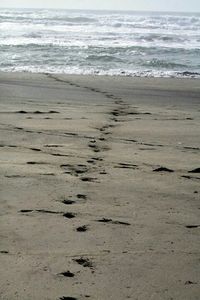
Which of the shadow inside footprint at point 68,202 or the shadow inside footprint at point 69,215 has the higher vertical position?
the shadow inside footprint at point 68,202

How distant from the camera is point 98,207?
3.18m

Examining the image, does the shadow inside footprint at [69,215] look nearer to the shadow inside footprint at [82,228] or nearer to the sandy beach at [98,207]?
the sandy beach at [98,207]

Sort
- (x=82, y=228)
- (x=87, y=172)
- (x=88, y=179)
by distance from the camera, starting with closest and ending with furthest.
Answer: (x=82, y=228)
(x=88, y=179)
(x=87, y=172)

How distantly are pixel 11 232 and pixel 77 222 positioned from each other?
43 cm

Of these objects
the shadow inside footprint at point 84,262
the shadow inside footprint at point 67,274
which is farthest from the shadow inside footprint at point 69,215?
→ the shadow inside footprint at point 67,274

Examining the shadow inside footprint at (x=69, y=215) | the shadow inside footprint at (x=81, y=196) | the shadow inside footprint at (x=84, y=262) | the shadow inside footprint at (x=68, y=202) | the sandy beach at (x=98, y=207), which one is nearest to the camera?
the sandy beach at (x=98, y=207)

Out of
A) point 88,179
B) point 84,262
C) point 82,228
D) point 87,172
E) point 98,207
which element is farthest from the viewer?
point 87,172

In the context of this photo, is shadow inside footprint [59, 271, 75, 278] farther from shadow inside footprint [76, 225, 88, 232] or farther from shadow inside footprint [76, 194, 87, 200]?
shadow inside footprint [76, 194, 87, 200]

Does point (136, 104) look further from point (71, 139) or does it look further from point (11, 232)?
point (11, 232)

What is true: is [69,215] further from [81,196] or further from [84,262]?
[84,262]

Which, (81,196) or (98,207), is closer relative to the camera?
(98,207)

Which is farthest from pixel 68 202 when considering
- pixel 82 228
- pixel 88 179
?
pixel 88 179

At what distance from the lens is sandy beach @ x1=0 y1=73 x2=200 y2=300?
2244 mm

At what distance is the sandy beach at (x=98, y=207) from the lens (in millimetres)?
2244
